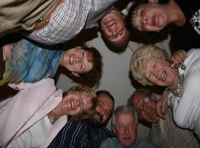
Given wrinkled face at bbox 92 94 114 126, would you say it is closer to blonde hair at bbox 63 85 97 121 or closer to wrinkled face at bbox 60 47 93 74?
blonde hair at bbox 63 85 97 121

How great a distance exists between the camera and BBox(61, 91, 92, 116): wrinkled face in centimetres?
209

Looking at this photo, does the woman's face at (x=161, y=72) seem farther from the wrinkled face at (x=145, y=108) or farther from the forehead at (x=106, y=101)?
the forehead at (x=106, y=101)

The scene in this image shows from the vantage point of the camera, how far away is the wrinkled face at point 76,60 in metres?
2.02

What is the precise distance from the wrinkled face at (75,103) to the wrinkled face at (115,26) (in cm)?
78

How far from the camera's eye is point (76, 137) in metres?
2.26

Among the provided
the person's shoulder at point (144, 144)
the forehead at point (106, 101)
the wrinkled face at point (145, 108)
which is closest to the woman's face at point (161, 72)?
the wrinkled face at point (145, 108)

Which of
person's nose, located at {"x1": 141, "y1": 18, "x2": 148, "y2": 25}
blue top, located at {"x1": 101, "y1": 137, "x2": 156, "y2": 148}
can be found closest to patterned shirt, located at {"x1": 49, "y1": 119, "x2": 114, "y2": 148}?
blue top, located at {"x1": 101, "y1": 137, "x2": 156, "y2": 148}

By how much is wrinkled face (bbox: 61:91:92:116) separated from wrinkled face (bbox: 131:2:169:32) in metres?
1.07

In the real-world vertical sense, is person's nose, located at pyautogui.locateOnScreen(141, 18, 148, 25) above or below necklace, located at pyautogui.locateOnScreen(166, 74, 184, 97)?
above

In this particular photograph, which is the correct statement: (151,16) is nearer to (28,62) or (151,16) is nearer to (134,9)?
(134,9)

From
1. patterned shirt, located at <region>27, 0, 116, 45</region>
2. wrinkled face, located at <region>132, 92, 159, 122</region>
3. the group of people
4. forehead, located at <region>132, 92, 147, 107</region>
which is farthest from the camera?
forehead, located at <region>132, 92, 147, 107</region>

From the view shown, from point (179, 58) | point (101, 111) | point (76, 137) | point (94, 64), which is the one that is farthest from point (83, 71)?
point (179, 58)

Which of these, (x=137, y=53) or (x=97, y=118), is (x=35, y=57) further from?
(x=97, y=118)

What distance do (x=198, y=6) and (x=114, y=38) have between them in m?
0.92
